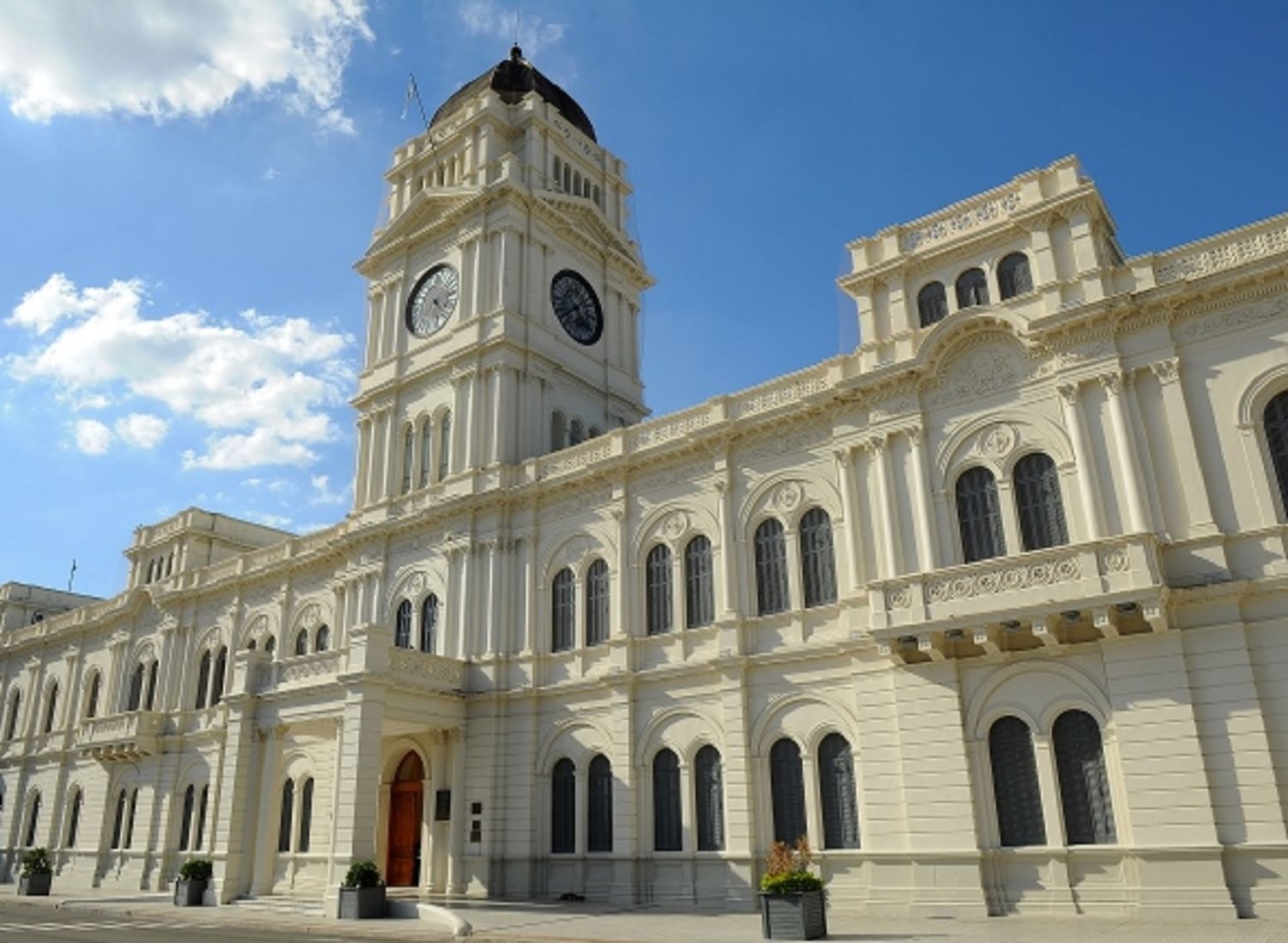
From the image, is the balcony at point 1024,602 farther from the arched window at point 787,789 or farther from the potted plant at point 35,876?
the potted plant at point 35,876

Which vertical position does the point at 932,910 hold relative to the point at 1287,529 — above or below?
below

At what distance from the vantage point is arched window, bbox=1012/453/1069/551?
72.9 ft

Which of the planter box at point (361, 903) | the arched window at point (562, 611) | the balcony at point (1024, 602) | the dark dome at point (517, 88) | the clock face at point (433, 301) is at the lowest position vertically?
the planter box at point (361, 903)

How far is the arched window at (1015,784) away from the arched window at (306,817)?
22.5 meters

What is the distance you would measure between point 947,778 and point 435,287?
26017 millimetres

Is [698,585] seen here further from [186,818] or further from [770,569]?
[186,818]

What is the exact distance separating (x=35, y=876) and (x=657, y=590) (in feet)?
93.9

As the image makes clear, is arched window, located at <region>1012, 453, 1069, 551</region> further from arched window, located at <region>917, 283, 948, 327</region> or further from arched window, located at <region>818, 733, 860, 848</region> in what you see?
arched window, located at <region>818, 733, 860, 848</region>

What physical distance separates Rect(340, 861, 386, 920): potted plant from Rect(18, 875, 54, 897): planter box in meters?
21.7

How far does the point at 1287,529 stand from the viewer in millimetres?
19281

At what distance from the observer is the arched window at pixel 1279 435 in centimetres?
2003

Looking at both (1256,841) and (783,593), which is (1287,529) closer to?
(1256,841)

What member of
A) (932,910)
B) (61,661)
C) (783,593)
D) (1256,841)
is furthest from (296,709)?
(61,661)

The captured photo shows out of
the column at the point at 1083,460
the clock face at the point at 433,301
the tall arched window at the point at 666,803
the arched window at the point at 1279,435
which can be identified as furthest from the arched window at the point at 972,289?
the clock face at the point at 433,301
